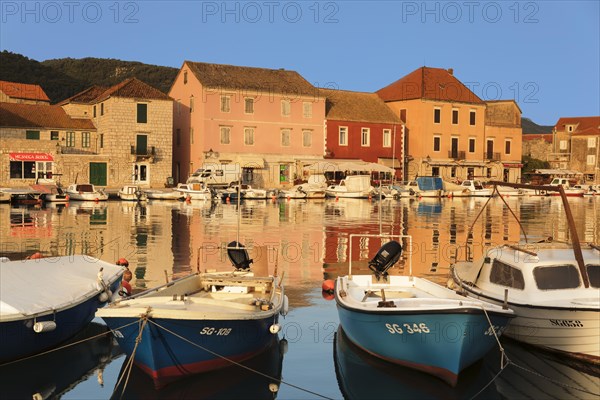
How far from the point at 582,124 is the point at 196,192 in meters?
79.0

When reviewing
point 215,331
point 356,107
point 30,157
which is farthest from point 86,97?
point 215,331

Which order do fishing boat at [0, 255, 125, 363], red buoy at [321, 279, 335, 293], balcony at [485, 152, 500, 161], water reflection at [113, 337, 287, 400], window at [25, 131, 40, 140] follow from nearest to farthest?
water reflection at [113, 337, 287, 400], fishing boat at [0, 255, 125, 363], red buoy at [321, 279, 335, 293], window at [25, 131, 40, 140], balcony at [485, 152, 500, 161]

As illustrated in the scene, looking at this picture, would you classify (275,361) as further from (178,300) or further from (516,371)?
(516,371)

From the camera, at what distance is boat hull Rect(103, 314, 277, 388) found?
10125mm

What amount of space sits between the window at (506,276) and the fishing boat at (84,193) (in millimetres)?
44967

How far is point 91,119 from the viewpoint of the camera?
65.9 m

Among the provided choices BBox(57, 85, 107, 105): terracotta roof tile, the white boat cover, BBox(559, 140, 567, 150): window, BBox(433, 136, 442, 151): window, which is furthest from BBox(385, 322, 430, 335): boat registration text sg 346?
BBox(559, 140, 567, 150): window

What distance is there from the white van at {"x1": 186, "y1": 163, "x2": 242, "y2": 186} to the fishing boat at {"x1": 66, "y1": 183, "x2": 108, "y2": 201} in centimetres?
763

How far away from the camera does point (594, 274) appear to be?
493 inches

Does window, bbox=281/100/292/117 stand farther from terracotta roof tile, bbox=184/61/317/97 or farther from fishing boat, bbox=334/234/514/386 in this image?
fishing boat, bbox=334/234/514/386

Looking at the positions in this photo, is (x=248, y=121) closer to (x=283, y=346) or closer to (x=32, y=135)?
(x=32, y=135)

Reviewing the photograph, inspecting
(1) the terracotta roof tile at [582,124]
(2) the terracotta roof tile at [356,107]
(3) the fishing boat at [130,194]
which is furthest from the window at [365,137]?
(1) the terracotta roof tile at [582,124]

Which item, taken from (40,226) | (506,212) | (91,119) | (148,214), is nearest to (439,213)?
(506,212)

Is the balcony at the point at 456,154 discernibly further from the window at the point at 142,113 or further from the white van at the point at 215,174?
the window at the point at 142,113
